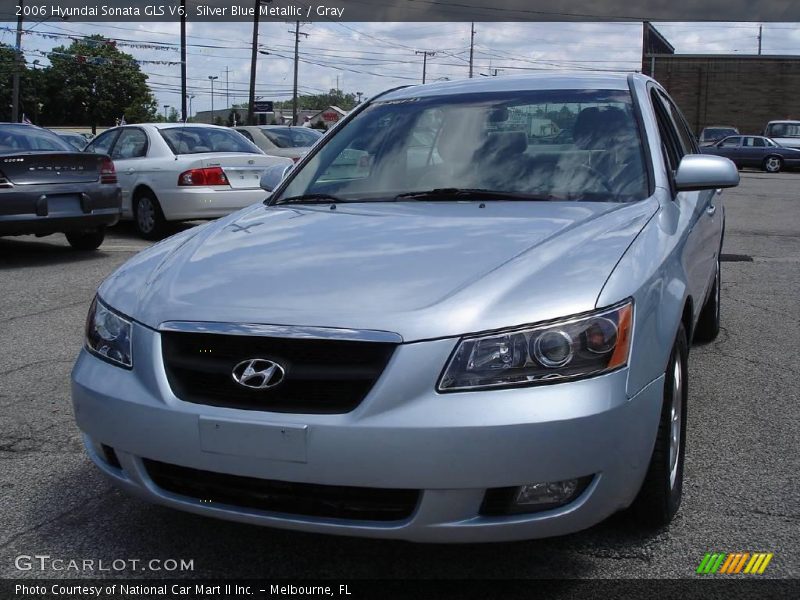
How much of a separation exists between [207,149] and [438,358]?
9.89 meters

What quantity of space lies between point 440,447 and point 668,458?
0.85 meters

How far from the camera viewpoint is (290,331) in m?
2.54

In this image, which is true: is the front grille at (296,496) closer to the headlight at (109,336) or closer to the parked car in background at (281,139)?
the headlight at (109,336)

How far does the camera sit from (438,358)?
2.46 metres

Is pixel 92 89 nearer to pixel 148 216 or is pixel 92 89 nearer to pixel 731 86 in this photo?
pixel 731 86

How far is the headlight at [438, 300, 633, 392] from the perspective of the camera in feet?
8.11

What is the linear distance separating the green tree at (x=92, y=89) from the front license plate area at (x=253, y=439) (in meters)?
96.2

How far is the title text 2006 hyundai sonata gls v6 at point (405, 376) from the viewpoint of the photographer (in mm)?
2426

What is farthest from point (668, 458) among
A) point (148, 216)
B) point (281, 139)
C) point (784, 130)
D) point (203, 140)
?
point (784, 130)

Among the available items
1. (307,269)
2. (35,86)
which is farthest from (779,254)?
(35,86)

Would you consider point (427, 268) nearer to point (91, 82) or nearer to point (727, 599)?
point (727, 599)

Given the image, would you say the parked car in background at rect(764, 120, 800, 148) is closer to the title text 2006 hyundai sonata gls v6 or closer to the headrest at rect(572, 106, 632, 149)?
the headrest at rect(572, 106, 632, 149)

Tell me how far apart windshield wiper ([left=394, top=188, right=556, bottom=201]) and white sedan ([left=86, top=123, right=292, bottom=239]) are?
7124 millimetres

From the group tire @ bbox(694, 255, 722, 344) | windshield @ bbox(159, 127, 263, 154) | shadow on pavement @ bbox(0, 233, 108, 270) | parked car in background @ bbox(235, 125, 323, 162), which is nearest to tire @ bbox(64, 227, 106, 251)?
shadow on pavement @ bbox(0, 233, 108, 270)
